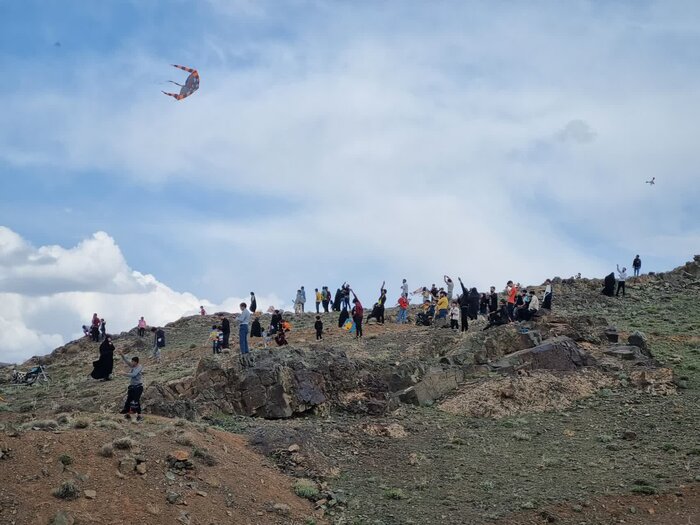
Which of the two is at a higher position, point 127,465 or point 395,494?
point 127,465

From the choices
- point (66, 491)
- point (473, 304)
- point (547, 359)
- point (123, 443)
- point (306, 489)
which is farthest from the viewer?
point (473, 304)

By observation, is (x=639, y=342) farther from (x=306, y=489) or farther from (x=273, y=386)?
(x=306, y=489)

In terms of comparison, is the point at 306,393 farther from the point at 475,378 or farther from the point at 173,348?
the point at 173,348

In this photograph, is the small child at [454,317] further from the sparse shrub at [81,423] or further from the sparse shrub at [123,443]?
the sparse shrub at [123,443]

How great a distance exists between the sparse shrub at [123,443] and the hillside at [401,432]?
0.57 feet

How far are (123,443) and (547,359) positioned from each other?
17386mm

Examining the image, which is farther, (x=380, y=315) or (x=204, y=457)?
(x=380, y=315)

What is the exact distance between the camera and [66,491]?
571 inches

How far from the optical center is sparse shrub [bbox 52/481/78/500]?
1447 cm

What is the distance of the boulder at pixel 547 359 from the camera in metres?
28.0

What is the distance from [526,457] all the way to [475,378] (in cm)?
665

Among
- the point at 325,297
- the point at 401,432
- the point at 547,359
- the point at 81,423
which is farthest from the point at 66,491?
the point at 325,297

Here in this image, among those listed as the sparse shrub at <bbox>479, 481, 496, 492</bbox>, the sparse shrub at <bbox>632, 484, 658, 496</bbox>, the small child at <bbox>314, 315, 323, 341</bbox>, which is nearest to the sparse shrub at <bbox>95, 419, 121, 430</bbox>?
the sparse shrub at <bbox>479, 481, 496, 492</bbox>

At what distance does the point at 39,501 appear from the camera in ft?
46.7
